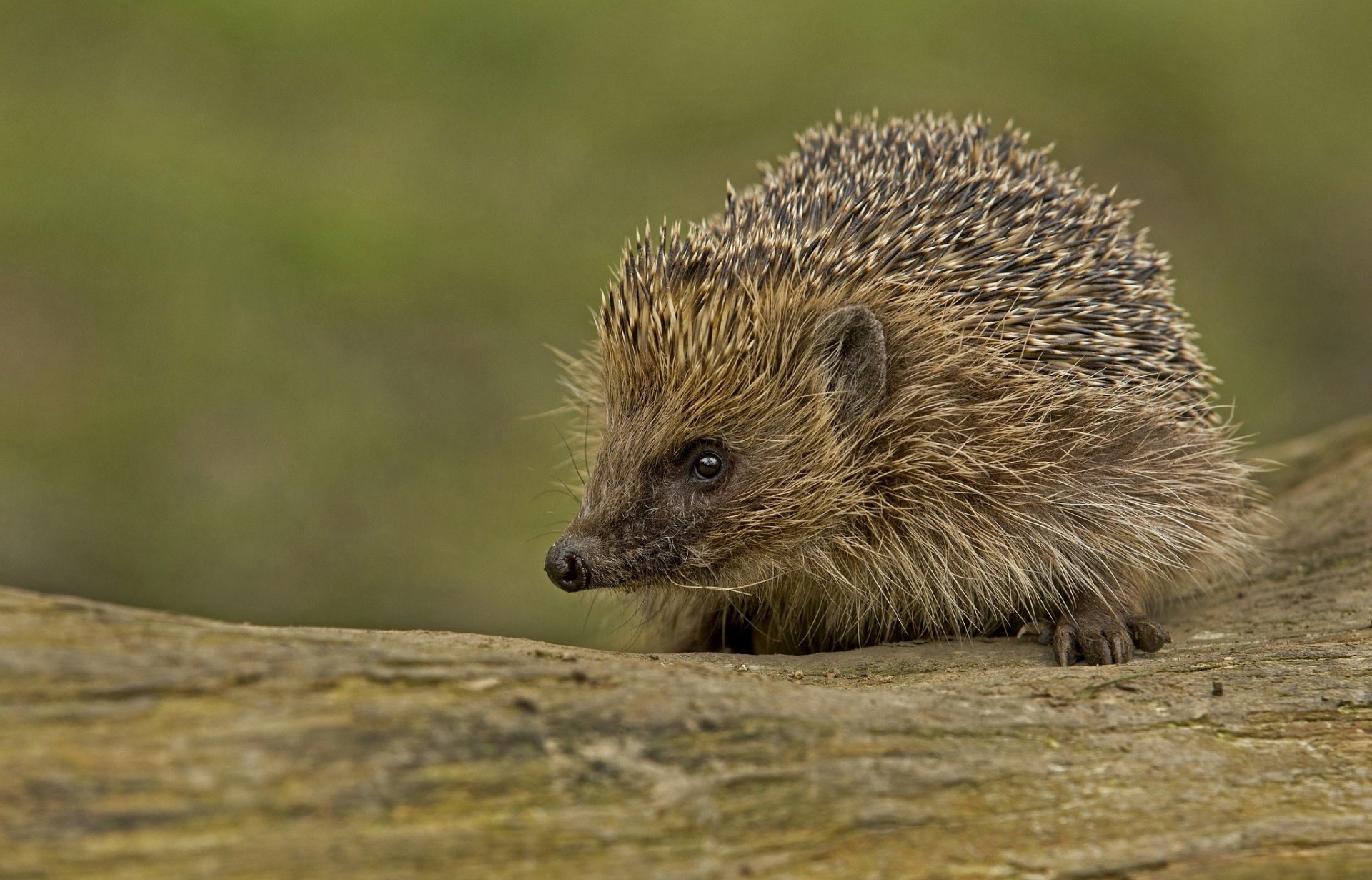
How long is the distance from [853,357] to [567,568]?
1045 mm

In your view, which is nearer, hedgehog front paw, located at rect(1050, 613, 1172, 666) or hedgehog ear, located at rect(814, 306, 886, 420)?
hedgehog front paw, located at rect(1050, 613, 1172, 666)

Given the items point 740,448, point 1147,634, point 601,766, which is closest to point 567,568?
point 740,448

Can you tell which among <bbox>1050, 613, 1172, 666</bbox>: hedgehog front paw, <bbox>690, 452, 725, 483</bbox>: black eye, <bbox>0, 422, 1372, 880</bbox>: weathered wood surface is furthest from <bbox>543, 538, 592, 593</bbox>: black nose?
<bbox>1050, 613, 1172, 666</bbox>: hedgehog front paw

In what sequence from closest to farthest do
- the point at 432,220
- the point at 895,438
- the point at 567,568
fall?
1. the point at 567,568
2. the point at 895,438
3. the point at 432,220

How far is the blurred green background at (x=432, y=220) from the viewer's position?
22.4ft

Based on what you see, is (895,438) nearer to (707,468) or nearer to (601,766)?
(707,468)

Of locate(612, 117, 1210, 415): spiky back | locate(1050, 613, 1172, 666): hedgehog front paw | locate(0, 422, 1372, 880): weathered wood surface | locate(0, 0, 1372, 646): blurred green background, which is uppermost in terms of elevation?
locate(0, 0, 1372, 646): blurred green background

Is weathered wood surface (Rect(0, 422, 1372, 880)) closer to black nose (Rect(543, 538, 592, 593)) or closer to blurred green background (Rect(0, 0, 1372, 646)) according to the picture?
black nose (Rect(543, 538, 592, 593))

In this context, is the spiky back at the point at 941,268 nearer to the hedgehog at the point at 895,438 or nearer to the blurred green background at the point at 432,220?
the hedgehog at the point at 895,438

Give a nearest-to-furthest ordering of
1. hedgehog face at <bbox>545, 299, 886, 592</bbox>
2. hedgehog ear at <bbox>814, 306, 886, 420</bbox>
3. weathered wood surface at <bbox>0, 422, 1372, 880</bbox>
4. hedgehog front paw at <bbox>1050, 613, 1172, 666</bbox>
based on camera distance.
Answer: weathered wood surface at <bbox>0, 422, 1372, 880</bbox>
hedgehog front paw at <bbox>1050, 613, 1172, 666</bbox>
hedgehog face at <bbox>545, 299, 886, 592</bbox>
hedgehog ear at <bbox>814, 306, 886, 420</bbox>

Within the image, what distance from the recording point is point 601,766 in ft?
6.44

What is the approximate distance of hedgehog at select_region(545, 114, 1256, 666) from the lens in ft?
11.1

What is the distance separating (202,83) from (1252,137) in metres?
8.96

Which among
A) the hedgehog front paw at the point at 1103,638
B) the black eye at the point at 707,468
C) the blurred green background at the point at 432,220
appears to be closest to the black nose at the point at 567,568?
the black eye at the point at 707,468
